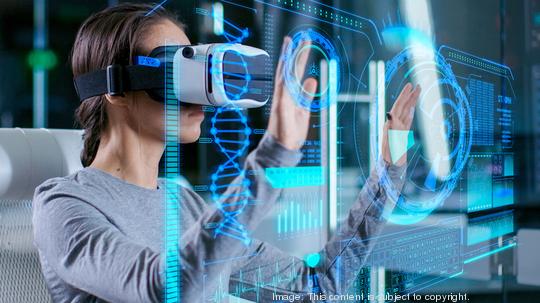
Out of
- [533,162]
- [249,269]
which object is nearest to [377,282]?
[249,269]

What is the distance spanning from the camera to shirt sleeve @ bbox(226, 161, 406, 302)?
0.88 meters

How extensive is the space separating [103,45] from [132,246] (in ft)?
1.03

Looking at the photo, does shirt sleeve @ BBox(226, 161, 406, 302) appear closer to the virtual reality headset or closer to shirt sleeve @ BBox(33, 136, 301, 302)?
shirt sleeve @ BBox(33, 136, 301, 302)

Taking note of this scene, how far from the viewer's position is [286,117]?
0.87 meters

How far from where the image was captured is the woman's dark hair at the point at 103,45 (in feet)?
3.08

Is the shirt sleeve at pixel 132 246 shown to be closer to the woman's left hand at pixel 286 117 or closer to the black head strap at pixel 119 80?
the woman's left hand at pixel 286 117

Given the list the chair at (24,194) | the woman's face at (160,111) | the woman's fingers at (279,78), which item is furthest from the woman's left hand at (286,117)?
the chair at (24,194)

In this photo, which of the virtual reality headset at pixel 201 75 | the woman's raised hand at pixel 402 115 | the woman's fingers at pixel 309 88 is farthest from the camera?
the woman's raised hand at pixel 402 115

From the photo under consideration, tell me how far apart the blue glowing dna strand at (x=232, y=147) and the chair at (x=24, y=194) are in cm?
48

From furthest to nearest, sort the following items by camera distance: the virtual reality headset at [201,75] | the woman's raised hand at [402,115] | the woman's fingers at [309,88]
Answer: the woman's raised hand at [402,115], the woman's fingers at [309,88], the virtual reality headset at [201,75]

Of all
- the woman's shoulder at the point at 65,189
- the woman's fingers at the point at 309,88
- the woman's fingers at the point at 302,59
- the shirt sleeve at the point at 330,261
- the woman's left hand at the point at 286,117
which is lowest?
the shirt sleeve at the point at 330,261

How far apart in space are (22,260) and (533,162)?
4.80ft

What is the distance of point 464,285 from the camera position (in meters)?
1.47

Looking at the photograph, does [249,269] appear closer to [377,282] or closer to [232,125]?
[232,125]
